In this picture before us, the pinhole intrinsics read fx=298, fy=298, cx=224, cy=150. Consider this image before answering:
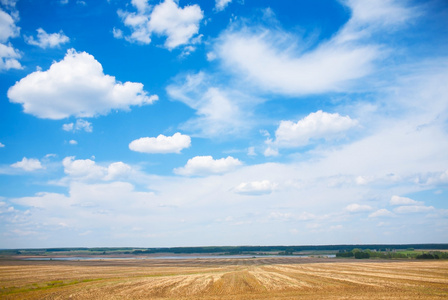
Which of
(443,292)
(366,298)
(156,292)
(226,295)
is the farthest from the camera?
(156,292)

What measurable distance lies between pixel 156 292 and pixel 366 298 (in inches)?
889

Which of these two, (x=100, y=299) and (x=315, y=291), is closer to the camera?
(x=100, y=299)

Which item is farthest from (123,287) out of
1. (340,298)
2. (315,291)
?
(340,298)

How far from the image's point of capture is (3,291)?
35469 millimetres

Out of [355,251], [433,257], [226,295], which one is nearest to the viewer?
[226,295]

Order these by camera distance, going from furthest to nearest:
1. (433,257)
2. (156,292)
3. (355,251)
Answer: (355,251) → (433,257) → (156,292)

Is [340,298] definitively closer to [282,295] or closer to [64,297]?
[282,295]

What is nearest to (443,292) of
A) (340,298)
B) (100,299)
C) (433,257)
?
(340,298)

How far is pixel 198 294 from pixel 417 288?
24485mm

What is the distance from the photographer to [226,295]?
3222cm

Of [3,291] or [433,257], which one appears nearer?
[3,291]

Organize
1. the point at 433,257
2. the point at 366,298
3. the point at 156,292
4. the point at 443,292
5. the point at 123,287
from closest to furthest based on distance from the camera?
the point at 366,298, the point at 443,292, the point at 156,292, the point at 123,287, the point at 433,257

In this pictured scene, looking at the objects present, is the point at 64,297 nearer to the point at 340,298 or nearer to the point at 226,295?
the point at 226,295

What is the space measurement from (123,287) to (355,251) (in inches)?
5054
